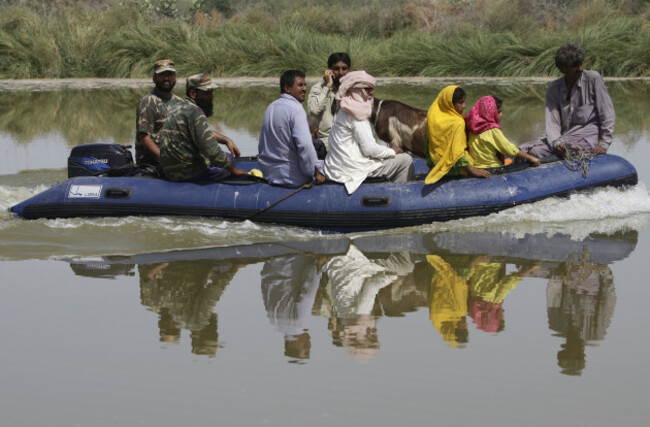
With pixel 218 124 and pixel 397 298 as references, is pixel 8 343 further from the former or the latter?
pixel 218 124

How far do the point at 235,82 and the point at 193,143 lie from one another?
12.3m

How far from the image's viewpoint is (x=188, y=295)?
6242 mm

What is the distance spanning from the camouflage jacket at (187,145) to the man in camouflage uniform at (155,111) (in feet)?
1.23

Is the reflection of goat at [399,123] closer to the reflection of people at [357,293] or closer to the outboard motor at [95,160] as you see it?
the reflection of people at [357,293]

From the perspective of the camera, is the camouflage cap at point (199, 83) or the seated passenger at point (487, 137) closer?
the seated passenger at point (487, 137)

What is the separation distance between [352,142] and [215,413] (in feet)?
12.1

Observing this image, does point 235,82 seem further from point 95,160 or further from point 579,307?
point 579,307

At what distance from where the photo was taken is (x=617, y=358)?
4938 mm

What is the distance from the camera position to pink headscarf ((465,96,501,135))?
7.83 meters

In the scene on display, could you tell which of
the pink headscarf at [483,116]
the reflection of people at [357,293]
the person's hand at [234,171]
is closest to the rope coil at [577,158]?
the pink headscarf at [483,116]

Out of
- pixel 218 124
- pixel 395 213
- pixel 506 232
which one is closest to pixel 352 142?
pixel 395 213

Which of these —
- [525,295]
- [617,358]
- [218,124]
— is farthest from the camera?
[218,124]

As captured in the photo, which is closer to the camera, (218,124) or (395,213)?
(395,213)

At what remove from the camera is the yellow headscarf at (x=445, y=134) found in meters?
7.73
